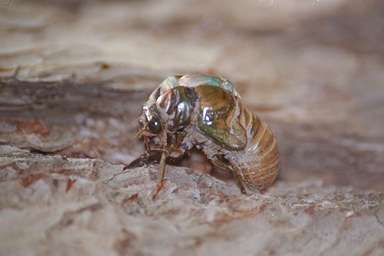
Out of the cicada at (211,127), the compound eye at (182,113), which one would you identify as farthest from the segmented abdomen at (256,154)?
the compound eye at (182,113)

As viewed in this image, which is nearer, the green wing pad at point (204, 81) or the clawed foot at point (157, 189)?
the clawed foot at point (157, 189)

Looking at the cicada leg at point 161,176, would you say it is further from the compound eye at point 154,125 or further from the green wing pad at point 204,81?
the green wing pad at point 204,81

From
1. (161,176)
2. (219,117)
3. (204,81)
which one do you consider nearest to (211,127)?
(219,117)

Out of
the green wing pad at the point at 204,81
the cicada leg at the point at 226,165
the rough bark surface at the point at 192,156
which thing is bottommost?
the cicada leg at the point at 226,165

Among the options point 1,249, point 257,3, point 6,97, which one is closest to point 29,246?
point 1,249

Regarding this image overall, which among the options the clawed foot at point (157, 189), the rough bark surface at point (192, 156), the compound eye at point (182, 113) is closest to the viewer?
the rough bark surface at point (192, 156)

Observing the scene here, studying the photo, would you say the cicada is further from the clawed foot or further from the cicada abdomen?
the clawed foot

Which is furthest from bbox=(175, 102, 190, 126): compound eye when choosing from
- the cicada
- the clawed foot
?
the clawed foot

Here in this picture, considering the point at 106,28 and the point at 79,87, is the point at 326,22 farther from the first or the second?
the point at 79,87

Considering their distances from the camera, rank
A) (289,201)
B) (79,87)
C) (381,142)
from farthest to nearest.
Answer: (381,142) < (79,87) < (289,201)
